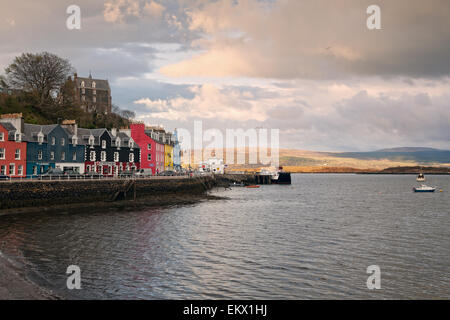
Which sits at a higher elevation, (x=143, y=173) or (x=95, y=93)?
(x=95, y=93)

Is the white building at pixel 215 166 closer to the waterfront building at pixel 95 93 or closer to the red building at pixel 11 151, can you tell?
the waterfront building at pixel 95 93

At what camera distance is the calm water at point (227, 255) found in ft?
57.2

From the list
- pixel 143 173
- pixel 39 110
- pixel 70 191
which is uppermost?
pixel 39 110

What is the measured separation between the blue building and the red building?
114cm

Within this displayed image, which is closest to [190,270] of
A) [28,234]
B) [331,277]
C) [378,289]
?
[331,277]

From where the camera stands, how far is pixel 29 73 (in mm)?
86750

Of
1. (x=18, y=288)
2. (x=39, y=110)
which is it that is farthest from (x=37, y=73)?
(x=18, y=288)

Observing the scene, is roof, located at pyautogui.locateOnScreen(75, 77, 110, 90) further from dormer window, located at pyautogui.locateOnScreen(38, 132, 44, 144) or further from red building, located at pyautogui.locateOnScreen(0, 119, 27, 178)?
red building, located at pyautogui.locateOnScreen(0, 119, 27, 178)

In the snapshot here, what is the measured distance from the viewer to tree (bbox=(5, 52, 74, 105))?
85.7 m

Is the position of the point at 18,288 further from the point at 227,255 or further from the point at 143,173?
the point at 143,173

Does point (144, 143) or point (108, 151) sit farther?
point (144, 143)

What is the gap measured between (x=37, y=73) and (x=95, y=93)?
34.3m

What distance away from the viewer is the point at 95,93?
121 meters

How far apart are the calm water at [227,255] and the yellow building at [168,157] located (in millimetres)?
50098
